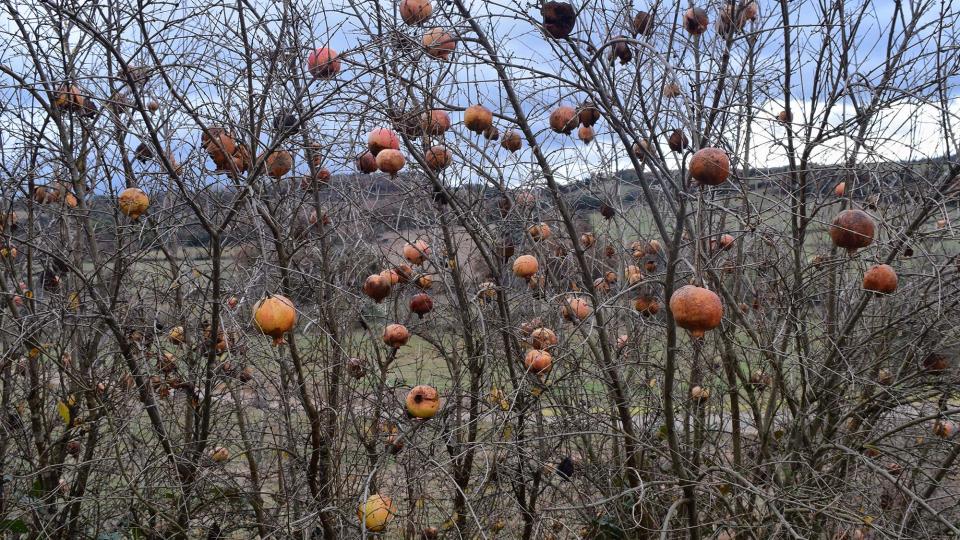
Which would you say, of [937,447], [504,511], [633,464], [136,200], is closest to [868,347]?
[937,447]

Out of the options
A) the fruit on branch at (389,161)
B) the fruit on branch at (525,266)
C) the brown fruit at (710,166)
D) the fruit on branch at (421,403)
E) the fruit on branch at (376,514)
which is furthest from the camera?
the fruit on branch at (525,266)

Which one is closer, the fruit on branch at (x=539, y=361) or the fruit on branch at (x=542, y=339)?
the fruit on branch at (x=539, y=361)

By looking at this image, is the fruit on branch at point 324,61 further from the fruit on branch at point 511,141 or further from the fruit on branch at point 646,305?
the fruit on branch at point 646,305

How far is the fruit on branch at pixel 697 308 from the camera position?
1833mm

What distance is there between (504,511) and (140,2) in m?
2.42

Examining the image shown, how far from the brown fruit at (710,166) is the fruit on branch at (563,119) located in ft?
3.12

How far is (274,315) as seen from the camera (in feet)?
7.30

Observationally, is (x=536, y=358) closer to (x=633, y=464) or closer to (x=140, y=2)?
(x=633, y=464)

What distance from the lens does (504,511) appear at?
10.7 ft

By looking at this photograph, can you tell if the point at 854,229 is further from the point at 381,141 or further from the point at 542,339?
the point at 381,141

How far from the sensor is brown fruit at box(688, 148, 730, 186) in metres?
1.82

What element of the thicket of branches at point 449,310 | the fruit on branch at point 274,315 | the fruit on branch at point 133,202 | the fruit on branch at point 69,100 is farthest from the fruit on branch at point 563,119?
the fruit on branch at point 69,100

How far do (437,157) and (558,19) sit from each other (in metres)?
1.03

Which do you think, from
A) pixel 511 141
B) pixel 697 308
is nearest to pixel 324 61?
pixel 511 141
